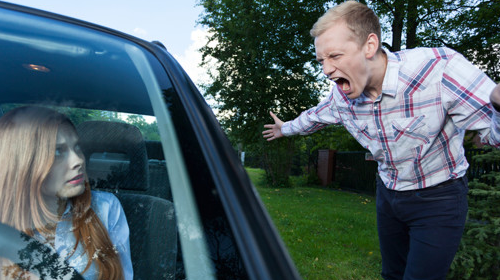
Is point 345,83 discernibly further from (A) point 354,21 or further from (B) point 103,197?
(B) point 103,197

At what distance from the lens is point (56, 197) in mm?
899

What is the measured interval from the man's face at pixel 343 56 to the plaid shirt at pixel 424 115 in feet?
0.52

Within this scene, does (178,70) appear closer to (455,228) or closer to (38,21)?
(38,21)

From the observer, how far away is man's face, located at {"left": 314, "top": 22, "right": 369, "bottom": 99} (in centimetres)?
172

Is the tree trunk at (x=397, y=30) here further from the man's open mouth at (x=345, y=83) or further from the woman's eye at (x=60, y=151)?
the woman's eye at (x=60, y=151)

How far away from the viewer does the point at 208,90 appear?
1577cm

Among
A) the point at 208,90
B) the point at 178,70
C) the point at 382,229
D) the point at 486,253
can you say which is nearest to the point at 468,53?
the point at 208,90

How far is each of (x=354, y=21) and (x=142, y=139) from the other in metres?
1.20

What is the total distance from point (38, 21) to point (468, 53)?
14558mm

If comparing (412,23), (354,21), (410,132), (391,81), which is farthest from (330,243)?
(412,23)

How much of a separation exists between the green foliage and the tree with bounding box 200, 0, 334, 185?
10898 millimetres

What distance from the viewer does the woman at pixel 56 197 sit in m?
0.83

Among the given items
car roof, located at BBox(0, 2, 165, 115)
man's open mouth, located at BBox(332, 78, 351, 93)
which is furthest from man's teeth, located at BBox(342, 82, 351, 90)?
car roof, located at BBox(0, 2, 165, 115)

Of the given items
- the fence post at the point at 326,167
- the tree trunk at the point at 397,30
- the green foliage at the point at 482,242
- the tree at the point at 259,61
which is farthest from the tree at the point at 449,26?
the green foliage at the point at 482,242
